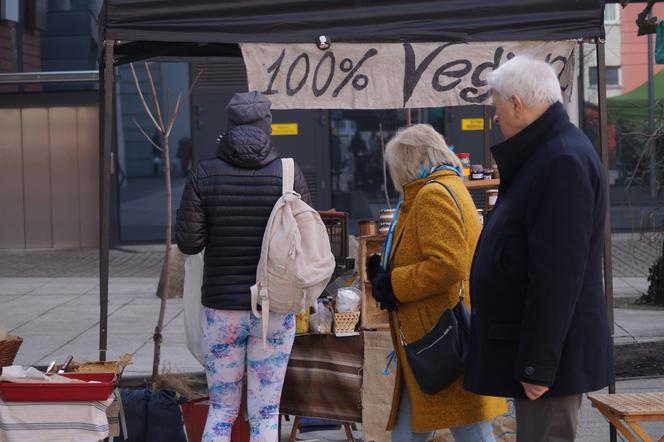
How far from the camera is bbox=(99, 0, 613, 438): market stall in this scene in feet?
17.6

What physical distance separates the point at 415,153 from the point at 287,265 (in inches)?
30.7

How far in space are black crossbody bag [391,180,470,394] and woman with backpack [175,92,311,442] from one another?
0.77m

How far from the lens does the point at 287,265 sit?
4438mm

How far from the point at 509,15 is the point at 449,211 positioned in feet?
6.45

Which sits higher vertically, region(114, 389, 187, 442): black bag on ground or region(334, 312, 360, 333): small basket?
region(334, 312, 360, 333): small basket

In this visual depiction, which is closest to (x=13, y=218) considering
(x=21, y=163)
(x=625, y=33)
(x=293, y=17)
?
(x=21, y=163)

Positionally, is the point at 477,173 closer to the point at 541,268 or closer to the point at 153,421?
the point at 153,421

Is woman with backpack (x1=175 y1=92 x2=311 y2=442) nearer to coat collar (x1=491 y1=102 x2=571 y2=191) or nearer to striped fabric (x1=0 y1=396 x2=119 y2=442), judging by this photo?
striped fabric (x1=0 y1=396 x2=119 y2=442)

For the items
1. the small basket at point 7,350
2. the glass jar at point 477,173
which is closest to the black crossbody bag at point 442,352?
the glass jar at point 477,173

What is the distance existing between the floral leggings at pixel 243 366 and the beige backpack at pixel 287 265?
10 centimetres

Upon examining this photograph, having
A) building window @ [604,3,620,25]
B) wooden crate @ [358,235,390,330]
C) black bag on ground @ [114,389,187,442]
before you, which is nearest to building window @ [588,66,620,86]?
building window @ [604,3,620,25]

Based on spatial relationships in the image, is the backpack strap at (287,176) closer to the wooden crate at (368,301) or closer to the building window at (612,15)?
the wooden crate at (368,301)

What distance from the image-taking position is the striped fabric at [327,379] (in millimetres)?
5395

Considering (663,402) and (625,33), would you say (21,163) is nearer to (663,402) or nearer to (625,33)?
(625,33)
